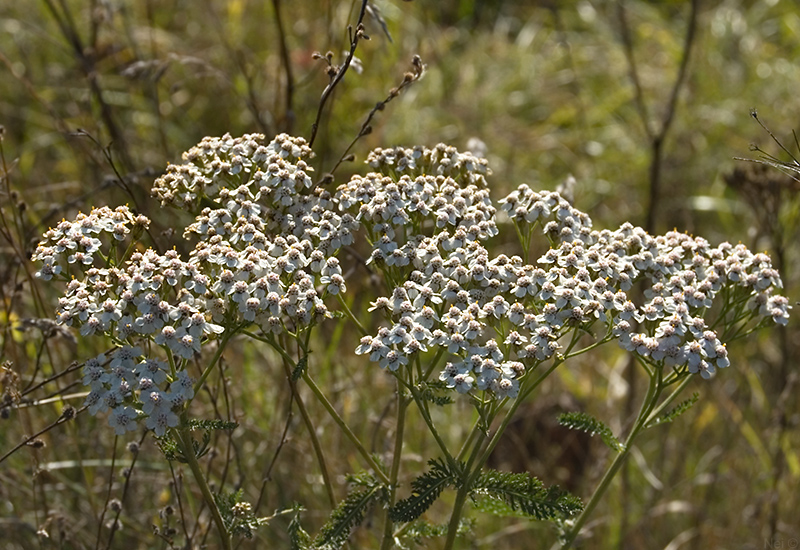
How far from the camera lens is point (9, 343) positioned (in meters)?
4.30

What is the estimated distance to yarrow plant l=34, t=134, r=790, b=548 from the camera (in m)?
2.80

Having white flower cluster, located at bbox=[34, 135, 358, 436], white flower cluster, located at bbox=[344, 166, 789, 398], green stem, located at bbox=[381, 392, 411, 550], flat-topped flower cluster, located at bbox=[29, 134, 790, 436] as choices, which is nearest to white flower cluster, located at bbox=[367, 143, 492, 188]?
flat-topped flower cluster, located at bbox=[29, 134, 790, 436]

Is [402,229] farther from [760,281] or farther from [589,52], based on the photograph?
[589,52]

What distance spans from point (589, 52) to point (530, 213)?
7185 millimetres

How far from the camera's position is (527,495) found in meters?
2.91

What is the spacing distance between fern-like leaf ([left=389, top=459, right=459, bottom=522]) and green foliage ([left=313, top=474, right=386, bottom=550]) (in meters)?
0.16

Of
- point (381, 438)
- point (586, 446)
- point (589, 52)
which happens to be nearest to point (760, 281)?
point (381, 438)

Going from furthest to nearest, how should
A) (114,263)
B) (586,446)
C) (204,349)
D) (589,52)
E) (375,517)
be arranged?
(589,52)
(586,446)
(375,517)
(204,349)
(114,263)

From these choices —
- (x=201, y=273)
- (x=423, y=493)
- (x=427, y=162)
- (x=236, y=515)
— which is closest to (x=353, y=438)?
(x=423, y=493)

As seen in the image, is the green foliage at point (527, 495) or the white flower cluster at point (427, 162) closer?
the green foliage at point (527, 495)

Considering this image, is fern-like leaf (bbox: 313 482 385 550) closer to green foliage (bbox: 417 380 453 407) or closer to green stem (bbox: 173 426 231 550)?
green stem (bbox: 173 426 231 550)

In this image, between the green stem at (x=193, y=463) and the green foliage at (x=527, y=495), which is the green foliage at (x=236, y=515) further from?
the green foliage at (x=527, y=495)

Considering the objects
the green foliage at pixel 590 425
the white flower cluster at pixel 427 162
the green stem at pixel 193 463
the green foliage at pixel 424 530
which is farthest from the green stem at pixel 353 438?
the white flower cluster at pixel 427 162

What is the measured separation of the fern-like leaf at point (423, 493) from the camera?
9.26 feet
